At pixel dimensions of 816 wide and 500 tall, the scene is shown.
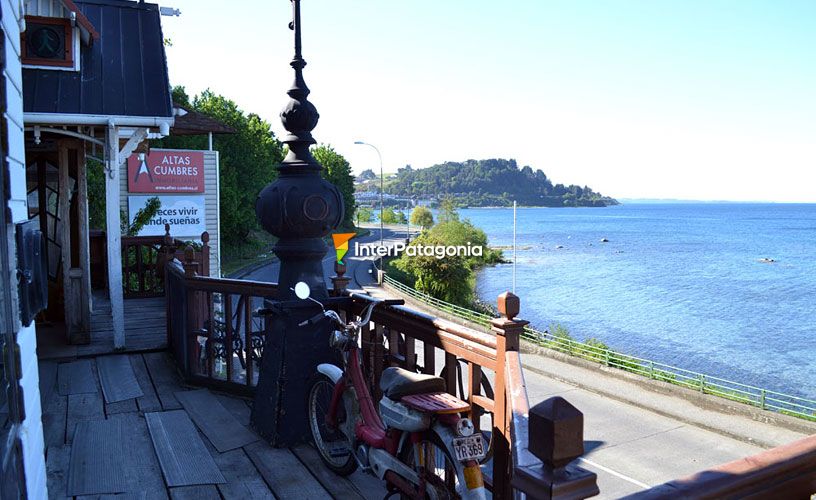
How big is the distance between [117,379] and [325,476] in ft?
10.6

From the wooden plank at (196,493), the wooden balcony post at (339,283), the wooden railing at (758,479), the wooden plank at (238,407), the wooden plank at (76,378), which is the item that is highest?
the wooden balcony post at (339,283)

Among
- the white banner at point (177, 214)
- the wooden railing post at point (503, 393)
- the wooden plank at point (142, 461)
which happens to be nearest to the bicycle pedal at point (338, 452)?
the wooden plank at point (142, 461)

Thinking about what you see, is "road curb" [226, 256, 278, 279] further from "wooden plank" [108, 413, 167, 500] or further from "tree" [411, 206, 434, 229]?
"tree" [411, 206, 434, 229]

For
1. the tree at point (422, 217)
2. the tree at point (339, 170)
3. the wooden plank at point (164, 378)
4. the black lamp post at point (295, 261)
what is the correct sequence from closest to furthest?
1. the black lamp post at point (295, 261)
2. the wooden plank at point (164, 378)
3. the tree at point (339, 170)
4. the tree at point (422, 217)

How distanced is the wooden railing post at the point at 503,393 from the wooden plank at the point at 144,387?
3.45 m

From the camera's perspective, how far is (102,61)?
8.39m

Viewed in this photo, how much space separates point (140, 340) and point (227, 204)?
36.8 meters

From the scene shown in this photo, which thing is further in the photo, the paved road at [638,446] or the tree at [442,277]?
the tree at [442,277]

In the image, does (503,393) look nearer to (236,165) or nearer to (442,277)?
(442,277)

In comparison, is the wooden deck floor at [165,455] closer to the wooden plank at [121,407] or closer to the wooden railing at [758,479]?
the wooden plank at [121,407]

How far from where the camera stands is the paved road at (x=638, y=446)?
13023 mm

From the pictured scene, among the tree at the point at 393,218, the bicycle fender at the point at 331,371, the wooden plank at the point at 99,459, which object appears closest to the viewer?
the wooden plank at the point at 99,459

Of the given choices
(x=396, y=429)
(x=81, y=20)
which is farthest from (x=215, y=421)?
(x=81, y=20)

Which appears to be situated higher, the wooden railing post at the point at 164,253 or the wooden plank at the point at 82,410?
the wooden railing post at the point at 164,253
